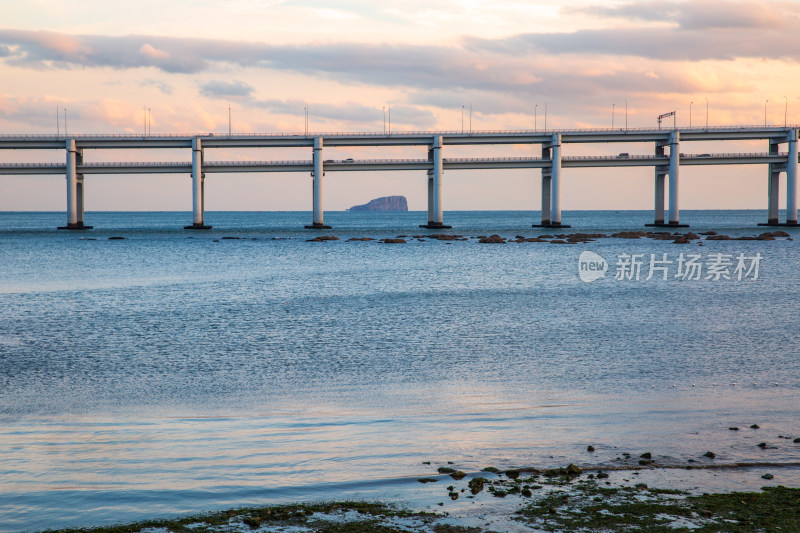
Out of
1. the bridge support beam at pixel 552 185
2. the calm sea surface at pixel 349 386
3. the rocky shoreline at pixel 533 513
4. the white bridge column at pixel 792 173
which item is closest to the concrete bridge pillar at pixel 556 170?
the bridge support beam at pixel 552 185

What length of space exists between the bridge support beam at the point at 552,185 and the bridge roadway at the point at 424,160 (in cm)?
13

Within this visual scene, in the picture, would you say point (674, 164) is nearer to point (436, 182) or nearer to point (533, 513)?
point (436, 182)

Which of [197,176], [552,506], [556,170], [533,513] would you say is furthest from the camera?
[556,170]

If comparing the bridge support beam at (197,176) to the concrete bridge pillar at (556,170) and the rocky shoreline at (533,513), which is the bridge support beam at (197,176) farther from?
the rocky shoreline at (533,513)

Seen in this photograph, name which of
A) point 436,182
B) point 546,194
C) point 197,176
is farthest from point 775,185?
point 197,176

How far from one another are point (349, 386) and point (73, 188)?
86983mm

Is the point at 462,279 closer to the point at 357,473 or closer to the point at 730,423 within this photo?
the point at 730,423

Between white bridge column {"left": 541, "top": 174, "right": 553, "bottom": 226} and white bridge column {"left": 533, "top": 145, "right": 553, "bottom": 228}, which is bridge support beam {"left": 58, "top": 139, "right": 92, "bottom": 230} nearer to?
white bridge column {"left": 533, "top": 145, "right": 553, "bottom": 228}

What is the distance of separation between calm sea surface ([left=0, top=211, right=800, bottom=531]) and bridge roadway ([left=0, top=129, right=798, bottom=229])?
55.4 m

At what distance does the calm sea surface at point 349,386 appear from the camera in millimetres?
7867

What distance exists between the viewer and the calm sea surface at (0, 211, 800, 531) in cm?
787

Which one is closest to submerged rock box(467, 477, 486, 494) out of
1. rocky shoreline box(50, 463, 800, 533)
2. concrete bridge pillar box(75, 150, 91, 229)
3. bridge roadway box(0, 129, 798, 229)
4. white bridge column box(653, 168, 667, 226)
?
A: rocky shoreline box(50, 463, 800, 533)

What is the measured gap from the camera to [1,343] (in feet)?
59.4

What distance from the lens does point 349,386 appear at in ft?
43.0
